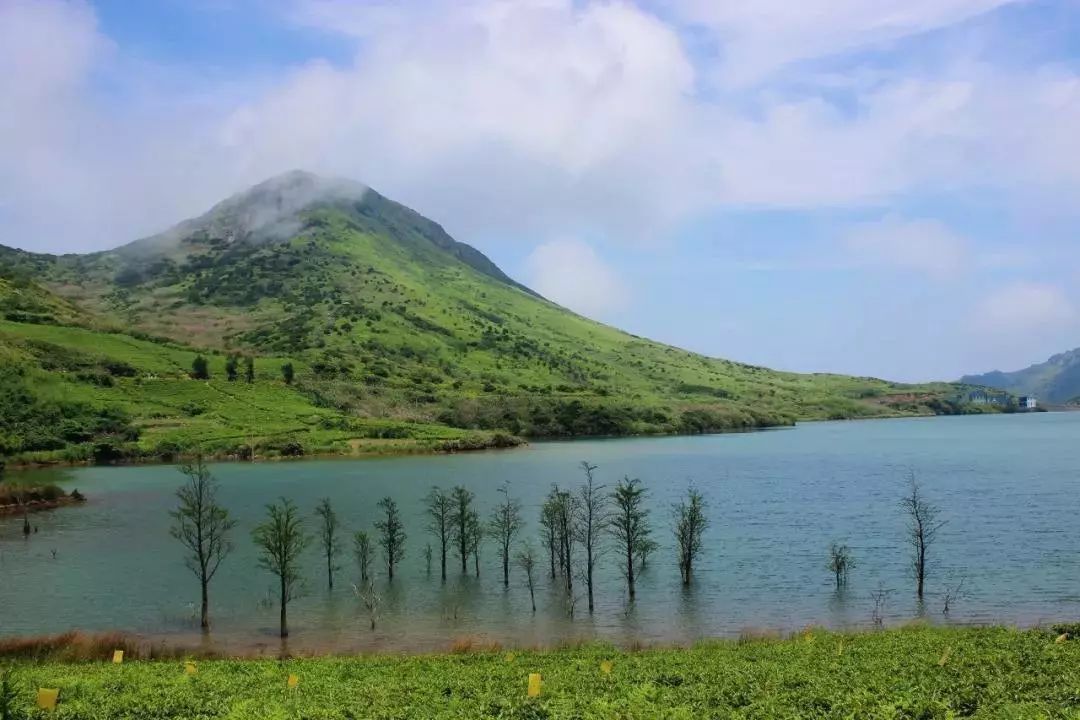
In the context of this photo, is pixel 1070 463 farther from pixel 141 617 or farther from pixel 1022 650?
pixel 141 617

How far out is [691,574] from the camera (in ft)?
252

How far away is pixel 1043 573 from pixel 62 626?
84.5 metres

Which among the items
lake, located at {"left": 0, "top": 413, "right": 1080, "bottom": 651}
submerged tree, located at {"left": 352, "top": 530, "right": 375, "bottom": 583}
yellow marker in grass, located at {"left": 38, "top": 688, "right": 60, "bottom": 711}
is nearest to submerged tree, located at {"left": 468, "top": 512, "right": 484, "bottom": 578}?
lake, located at {"left": 0, "top": 413, "right": 1080, "bottom": 651}

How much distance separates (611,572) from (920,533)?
29615 millimetres

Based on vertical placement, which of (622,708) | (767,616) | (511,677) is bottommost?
(767,616)

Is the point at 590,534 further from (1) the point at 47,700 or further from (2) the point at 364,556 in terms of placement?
(1) the point at 47,700

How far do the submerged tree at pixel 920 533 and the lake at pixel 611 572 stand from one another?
52.7 inches

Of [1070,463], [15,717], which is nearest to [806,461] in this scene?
[1070,463]

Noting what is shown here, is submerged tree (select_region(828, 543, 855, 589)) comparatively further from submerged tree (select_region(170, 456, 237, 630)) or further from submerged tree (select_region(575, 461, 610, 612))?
submerged tree (select_region(170, 456, 237, 630))

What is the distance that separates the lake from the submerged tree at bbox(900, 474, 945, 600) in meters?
1.34

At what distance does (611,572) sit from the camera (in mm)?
80875

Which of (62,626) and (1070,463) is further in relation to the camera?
(1070,463)

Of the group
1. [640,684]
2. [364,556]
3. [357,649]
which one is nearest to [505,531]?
[364,556]

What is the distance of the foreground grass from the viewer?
23750mm
